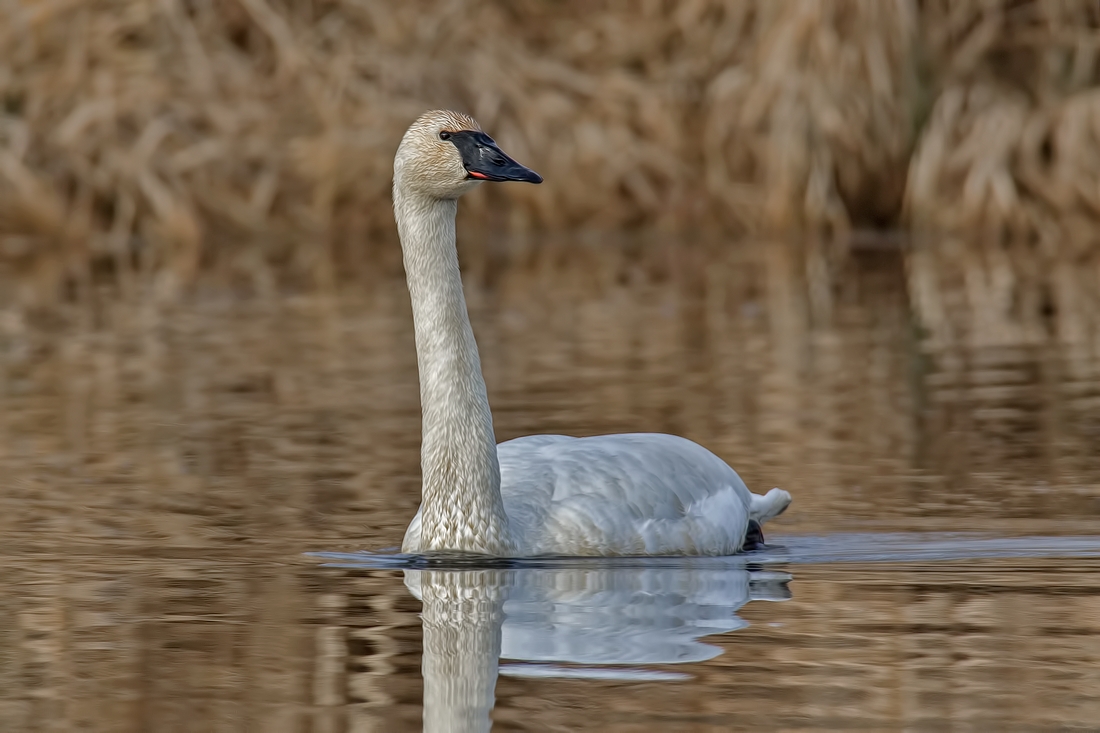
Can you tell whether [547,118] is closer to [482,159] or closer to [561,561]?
[482,159]

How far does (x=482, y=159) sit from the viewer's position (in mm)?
6617

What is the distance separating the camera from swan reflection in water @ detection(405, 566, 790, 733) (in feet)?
15.8

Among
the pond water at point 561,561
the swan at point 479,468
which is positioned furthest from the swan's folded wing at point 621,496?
the pond water at point 561,561

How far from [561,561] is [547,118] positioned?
47.8ft

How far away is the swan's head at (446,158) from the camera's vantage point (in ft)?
21.7

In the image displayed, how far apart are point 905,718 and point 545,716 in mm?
712

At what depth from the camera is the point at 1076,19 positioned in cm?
2023

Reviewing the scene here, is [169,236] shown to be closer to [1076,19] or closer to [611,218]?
[611,218]

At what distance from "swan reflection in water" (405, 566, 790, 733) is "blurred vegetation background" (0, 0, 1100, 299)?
12.8 metres

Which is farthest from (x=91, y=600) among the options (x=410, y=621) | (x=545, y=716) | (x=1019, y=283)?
(x=1019, y=283)

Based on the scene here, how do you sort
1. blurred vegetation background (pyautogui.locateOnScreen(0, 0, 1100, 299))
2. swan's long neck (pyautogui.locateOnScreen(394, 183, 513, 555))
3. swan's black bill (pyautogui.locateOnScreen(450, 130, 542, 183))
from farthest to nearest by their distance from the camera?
blurred vegetation background (pyautogui.locateOnScreen(0, 0, 1100, 299)) < swan's black bill (pyautogui.locateOnScreen(450, 130, 542, 183)) < swan's long neck (pyautogui.locateOnScreen(394, 183, 513, 555))

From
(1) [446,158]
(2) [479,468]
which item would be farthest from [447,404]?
(1) [446,158]

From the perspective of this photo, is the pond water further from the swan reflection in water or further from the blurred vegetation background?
the blurred vegetation background

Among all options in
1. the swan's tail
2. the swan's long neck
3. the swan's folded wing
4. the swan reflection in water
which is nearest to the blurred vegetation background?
the swan's tail
